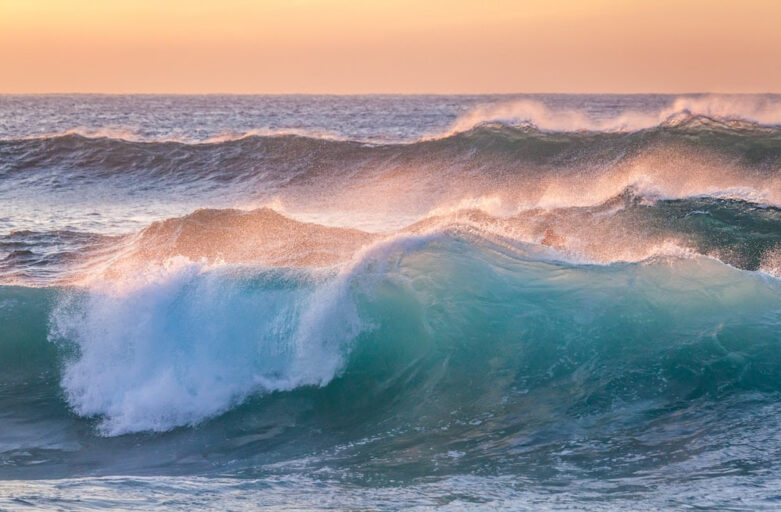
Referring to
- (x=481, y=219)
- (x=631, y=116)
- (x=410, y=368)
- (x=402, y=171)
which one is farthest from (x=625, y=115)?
(x=410, y=368)

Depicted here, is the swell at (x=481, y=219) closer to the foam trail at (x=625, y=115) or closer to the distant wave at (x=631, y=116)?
the distant wave at (x=631, y=116)

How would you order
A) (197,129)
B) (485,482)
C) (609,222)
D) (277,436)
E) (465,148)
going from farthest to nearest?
1. (197,129)
2. (465,148)
3. (609,222)
4. (277,436)
5. (485,482)

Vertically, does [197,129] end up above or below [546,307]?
above

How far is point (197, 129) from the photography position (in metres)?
38.9

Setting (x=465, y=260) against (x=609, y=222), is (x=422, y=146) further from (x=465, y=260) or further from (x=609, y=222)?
(x=465, y=260)

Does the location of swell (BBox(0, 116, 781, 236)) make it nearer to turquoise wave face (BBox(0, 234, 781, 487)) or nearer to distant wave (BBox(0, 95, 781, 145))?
distant wave (BBox(0, 95, 781, 145))

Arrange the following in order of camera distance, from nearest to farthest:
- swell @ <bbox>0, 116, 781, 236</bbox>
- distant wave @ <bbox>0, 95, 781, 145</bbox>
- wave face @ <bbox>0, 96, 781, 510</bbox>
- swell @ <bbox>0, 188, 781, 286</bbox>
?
1. wave face @ <bbox>0, 96, 781, 510</bbox>
2. swell @ <bbox>0, 188, 781, 286</bbox>
3. swell @ <bbox>0, 116, 781, 236</bbox>
4. distant wave @ <bbox>0, 95, 781, 145</bbox>

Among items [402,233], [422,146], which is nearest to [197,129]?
[422,146]

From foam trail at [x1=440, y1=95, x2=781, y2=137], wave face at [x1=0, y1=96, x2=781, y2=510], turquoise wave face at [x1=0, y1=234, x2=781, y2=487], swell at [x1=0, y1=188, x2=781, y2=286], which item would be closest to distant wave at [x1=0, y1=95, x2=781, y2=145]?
foam trail at [x1=440, y1=95, x2=781, y2=137]

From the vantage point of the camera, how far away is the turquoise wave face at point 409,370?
21.0ft

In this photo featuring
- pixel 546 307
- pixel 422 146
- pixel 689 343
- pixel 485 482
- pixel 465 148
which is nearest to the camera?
pixel 485 482

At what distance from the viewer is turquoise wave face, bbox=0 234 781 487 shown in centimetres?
640

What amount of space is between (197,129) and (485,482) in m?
35.1

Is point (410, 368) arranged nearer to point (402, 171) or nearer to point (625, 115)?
point (402, 171)
